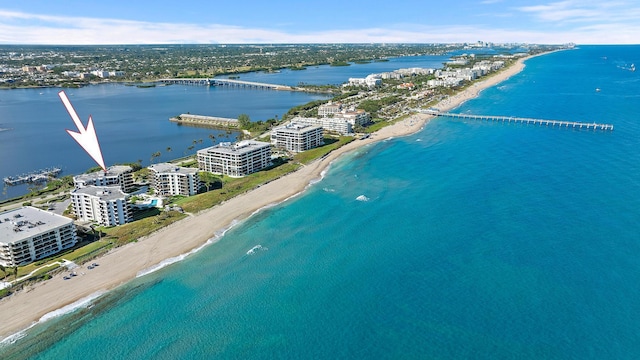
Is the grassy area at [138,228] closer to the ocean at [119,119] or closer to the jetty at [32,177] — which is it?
the ocean at [119,119]

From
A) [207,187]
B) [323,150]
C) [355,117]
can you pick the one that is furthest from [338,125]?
[207,187]

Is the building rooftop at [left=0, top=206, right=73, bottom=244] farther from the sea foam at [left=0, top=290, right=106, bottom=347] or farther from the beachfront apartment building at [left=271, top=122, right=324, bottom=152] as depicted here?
the beachfront apartment building at [left=271, top=122, right=324, bottom=152]

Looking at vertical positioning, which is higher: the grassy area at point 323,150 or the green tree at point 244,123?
the green tree at point 244,123

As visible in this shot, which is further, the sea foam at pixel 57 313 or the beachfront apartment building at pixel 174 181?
the beachfront apartment building at pixel 174 181

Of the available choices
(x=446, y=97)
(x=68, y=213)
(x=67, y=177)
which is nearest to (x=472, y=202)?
(x=68, y=213)

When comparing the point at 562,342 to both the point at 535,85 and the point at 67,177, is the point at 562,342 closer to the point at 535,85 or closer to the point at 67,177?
the point at 67,177

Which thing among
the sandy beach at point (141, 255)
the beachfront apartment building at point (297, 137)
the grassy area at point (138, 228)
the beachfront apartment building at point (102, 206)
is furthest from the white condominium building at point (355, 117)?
the beachfront apartment building at point (102, 206)
